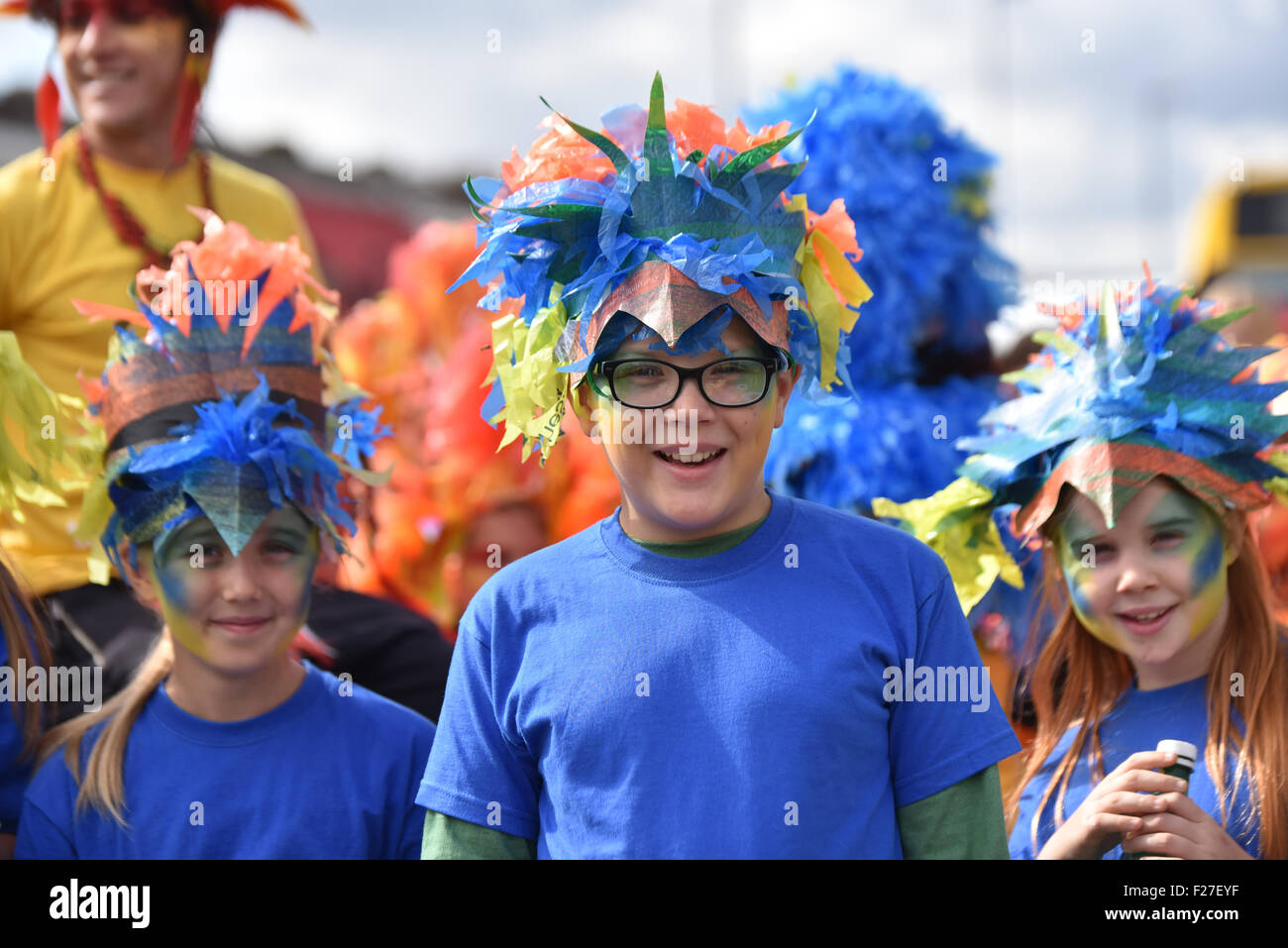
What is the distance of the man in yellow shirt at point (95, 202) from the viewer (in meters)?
3.30

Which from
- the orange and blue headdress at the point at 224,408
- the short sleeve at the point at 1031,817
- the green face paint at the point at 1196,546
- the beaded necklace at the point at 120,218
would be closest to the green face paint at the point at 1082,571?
the green face paint at the point at 1196,546

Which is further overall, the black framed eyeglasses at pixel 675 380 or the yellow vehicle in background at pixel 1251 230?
the yellow vehicle in background at pixel 1251 230

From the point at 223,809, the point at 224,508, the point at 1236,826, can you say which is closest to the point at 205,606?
the point at 224,508

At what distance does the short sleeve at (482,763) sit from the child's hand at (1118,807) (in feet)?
2.69

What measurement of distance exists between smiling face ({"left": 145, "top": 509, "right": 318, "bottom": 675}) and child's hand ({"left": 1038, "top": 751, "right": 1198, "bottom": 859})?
1.37 meters

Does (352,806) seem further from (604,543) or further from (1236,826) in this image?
(1236,826)

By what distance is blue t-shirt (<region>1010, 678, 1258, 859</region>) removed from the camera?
2506 mm

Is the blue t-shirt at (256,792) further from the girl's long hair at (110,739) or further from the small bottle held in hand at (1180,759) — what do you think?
the small bottle held in hand at (1180,759)

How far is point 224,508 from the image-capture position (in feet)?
8.53

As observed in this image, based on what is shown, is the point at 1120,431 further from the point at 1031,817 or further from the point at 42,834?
the point at 42,834

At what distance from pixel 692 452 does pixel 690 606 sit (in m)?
0.22

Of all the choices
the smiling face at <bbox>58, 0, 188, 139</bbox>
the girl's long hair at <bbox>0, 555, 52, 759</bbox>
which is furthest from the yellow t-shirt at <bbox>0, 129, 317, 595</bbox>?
the girl's long hair at <bbox>0, 555, 52, 759</bbox>
